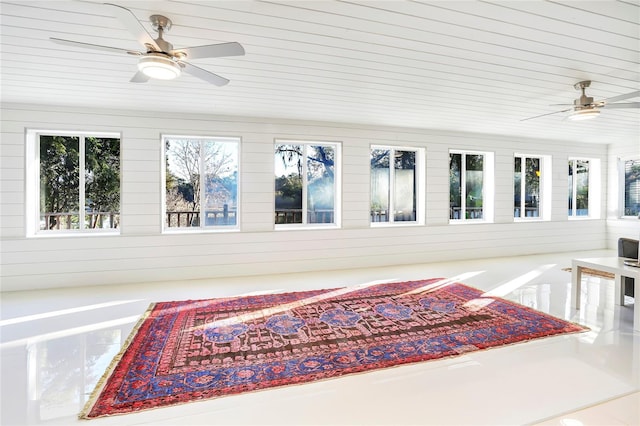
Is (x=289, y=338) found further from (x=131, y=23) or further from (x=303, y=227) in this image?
(x=303, y=227)

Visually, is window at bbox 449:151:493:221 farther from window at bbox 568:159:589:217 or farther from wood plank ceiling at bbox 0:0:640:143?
window at bbox 568:159:589:217

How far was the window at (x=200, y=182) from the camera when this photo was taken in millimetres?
5266

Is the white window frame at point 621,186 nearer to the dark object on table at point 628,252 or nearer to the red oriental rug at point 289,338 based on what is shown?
the dark object on table at point 628,252

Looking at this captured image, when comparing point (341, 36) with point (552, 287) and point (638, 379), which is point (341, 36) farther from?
point (552, 287)

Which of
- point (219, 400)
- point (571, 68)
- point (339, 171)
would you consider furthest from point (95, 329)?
point (571, 68)

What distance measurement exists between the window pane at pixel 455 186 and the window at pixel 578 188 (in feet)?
11.0

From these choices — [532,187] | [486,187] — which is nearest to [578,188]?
[532,187]

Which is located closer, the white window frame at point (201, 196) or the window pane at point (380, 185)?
the white window frame at point (201, 196)

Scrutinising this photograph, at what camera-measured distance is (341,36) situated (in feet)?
9.29

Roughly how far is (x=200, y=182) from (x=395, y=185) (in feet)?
12.1

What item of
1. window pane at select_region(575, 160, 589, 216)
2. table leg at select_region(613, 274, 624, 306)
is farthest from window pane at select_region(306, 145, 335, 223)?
window pane at select_region(575, 160, 589, 216)

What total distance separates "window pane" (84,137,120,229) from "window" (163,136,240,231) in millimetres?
757

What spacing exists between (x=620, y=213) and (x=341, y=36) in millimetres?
8788

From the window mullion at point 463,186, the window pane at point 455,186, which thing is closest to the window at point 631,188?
the window mullion at point 463,186
